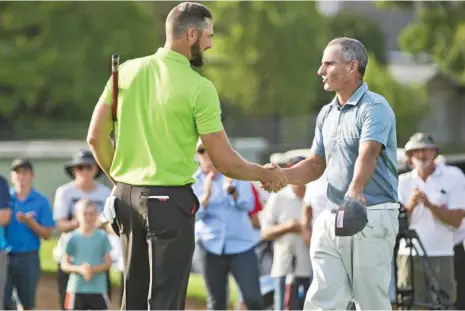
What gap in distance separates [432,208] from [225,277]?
6.39ft

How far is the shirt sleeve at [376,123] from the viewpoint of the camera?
7.22m

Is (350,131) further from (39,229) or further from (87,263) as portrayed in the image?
(39,229)

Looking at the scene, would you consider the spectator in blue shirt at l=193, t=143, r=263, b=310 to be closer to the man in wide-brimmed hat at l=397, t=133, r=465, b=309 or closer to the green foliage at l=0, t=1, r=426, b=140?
the man in wide-brimmed hat at l=397, t=133, r=465, b=309

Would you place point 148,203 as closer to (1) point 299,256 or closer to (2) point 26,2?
(1) point 299,256

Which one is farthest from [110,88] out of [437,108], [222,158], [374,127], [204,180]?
[437,108]

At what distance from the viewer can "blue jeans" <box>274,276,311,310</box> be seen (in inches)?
452

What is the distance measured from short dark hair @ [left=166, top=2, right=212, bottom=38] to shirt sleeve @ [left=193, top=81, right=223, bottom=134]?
0.36 metres

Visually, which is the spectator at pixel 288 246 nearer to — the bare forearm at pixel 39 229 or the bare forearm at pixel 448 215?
the bare forearm at pixel 448 215

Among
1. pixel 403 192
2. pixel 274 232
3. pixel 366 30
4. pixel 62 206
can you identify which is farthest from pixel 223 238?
pixel 366 30

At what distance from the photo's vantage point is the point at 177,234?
679 cm

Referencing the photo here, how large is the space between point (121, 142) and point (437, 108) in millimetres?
54507

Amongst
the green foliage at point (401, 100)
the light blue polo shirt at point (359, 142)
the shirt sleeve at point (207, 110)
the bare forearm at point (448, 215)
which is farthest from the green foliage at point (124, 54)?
the shirt sleeve at point (207, 110)

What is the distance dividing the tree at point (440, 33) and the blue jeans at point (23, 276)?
2772 centimetres

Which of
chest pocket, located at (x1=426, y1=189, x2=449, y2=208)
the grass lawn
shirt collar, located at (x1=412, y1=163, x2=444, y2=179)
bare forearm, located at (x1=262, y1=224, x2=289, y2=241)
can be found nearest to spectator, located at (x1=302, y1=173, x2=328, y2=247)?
bare forearm, located at (x1=262, y1=224, x2=289, y2=241)
